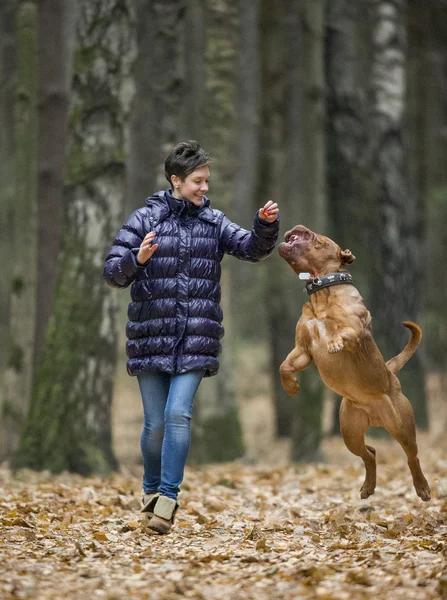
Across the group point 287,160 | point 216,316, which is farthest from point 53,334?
point 287,160

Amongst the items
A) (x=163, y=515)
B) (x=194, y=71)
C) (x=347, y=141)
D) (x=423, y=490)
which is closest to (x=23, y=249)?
(x=194, y=71)

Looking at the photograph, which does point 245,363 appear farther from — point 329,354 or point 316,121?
point 329,354

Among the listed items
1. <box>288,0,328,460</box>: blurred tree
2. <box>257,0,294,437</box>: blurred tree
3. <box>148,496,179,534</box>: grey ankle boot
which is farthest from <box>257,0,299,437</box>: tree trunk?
<box>148,496,179,534</box>: grey ankle boot

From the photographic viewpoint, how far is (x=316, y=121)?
13211 millimetres

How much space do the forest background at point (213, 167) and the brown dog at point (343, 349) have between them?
4084 millimetres

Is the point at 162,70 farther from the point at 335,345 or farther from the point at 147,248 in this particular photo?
the point at 335,345

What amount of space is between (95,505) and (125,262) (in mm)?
2161

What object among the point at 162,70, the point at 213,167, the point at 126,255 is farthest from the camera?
the point at 162,70

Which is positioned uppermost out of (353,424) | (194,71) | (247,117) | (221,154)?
(194,71)

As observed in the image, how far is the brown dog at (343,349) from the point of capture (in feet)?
20.0

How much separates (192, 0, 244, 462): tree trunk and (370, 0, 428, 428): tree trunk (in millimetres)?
3034

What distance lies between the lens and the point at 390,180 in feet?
49.8

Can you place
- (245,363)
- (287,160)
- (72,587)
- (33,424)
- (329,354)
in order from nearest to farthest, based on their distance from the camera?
(72,587)
(329,354)
(33,424)
(287,160)
(245,363)

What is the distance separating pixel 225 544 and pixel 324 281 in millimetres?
1726
